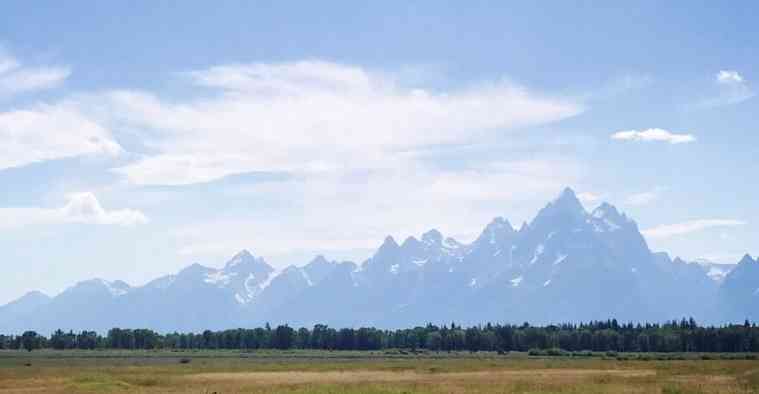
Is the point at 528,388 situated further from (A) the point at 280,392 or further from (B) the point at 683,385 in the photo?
(A) the point at 280,392

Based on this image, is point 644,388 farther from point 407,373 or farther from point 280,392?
point 407,373

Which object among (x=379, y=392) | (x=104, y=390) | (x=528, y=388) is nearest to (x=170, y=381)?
(x=104, y=390)

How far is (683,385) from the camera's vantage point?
73812 mm

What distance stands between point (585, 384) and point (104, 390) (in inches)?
1729

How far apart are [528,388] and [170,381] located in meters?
37.7

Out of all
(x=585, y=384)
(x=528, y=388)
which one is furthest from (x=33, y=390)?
(x=585, y=384)

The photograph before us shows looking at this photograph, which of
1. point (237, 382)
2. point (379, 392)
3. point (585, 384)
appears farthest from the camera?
point (237, 382)

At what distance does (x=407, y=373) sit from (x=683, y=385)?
39458 mm

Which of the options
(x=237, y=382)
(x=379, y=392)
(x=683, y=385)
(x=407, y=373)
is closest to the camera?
(x=379, y=392)

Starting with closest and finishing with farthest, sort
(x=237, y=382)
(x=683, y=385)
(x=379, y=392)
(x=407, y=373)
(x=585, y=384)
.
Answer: (x=379, y=392) < (x=683, y=385) < (x=585, y=384) < (x=237, y=382) < (x=407, y=373)

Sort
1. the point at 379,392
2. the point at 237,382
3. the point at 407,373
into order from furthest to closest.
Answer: the point at 407,373 → the point at 237,382 → the point at 379,392

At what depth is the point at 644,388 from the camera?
240 feet

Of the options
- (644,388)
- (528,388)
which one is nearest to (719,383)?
(644,388)

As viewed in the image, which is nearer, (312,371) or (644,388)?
(644,388)
